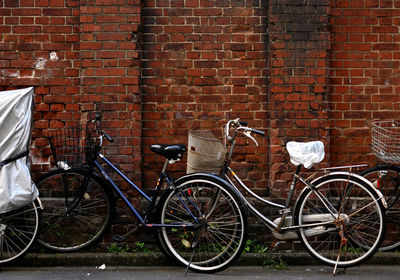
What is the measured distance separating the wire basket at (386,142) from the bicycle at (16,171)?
3.40 metres

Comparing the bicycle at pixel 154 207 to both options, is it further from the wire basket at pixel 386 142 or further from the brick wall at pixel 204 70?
the wire basket at pixel 386 142

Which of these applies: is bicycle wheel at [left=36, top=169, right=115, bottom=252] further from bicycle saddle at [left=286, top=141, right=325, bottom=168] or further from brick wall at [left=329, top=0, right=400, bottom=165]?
brick wall at [left=329, top=0, right=400, bottom=165]

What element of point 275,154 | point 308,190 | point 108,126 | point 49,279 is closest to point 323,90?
point 275,154

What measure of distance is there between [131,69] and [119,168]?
1069 millimetres

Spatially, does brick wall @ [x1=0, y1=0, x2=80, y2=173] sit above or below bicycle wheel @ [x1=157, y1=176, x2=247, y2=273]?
above

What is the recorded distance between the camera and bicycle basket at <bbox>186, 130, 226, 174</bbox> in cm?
470

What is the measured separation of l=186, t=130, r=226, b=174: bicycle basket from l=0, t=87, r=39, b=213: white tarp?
152cm

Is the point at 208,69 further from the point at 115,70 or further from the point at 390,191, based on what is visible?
the point at 390,191

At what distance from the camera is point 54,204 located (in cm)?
543

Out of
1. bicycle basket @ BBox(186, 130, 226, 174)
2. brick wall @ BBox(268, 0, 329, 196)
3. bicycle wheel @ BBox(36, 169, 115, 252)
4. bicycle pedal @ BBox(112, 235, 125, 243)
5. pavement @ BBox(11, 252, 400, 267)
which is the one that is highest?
brick wall @ BBox(268, 0, 329, 196)

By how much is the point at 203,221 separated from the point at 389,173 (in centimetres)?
215

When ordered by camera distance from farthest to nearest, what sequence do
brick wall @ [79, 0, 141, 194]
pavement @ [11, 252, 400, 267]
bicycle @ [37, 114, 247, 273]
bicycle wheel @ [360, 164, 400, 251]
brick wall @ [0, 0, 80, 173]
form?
1. brick wall @ [0, 0, 80, 173]
2. brick wall @ [79, 0, 141, 194]
3. bicycle wheel @ [360, 164, 400, 251]
4. pavement @ [11, 252, 400, 267]
5. bicycle @ [37, 114, 247, 273]

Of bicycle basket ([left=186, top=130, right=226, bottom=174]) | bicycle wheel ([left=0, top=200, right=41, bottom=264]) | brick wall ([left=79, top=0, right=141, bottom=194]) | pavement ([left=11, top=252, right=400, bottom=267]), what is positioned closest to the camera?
bicycle basket ([left=186, top=130, right=226, bottom=174])

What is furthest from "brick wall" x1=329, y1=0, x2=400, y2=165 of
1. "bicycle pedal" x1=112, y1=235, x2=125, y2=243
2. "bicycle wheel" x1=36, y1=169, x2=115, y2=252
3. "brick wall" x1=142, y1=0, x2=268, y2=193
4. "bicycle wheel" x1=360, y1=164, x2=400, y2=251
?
"bicycle wheel" x1=36, y1=169, x2=115, y2=252
